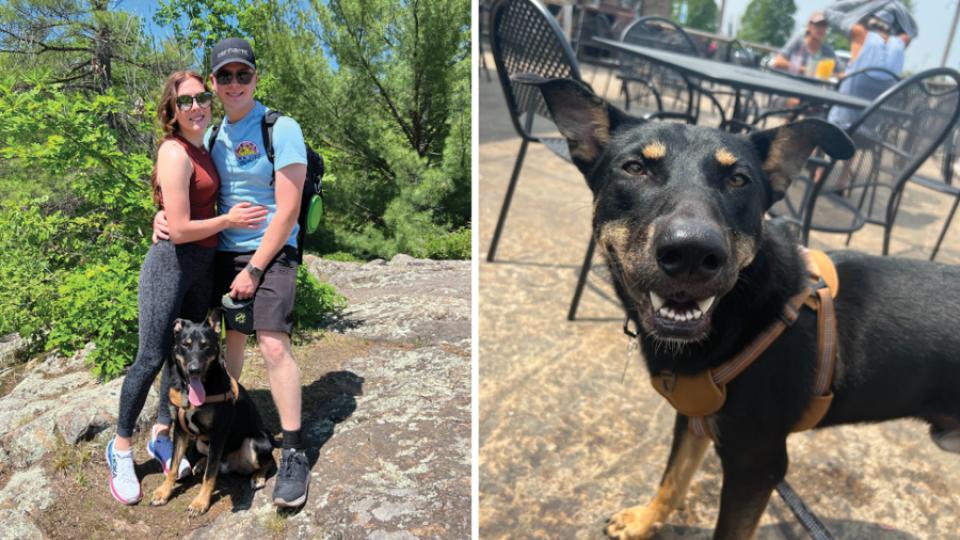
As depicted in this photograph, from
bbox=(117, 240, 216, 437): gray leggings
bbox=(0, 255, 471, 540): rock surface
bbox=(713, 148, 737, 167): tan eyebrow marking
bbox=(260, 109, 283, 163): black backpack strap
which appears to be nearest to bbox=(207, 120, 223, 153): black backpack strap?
bbox=(260, 109, 283, 163): black backpack strap

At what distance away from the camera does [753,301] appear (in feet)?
6.37

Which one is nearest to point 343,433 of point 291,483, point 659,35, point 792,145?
point 291,483

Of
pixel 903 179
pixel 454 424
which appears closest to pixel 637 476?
pixel 454 424

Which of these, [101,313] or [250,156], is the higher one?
[250,156]

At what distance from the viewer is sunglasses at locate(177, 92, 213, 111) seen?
69.3 inches

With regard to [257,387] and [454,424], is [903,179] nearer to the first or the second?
[454,424]

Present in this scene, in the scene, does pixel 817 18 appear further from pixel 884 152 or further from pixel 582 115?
pixel 582 115

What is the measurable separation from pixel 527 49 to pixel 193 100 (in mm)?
2275

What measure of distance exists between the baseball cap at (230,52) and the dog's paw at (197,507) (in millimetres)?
1145

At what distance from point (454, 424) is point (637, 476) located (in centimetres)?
121

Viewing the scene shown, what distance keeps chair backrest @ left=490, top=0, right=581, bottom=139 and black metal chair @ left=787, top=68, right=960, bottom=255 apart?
4.88 feet

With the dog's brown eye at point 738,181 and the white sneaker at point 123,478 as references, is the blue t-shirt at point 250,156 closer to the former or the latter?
the white sneaker at point 123,478

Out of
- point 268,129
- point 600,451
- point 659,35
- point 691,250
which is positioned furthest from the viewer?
point 659,35

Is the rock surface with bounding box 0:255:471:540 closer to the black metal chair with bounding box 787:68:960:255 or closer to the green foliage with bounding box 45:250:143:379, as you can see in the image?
the green foliage with bounding box 45:250:143:379
